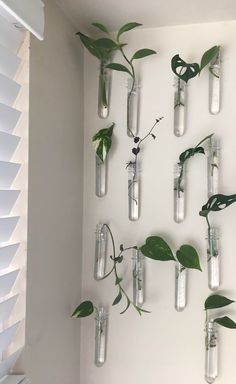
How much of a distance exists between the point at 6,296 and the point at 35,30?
2.15ft

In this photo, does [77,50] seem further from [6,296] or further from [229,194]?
[6,296]

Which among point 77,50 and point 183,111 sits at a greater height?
point 77,50

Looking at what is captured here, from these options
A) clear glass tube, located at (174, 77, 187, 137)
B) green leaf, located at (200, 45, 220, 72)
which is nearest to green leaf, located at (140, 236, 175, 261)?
clear glass tube, located at (174, 77, 187, 137)

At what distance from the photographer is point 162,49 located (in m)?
1.60

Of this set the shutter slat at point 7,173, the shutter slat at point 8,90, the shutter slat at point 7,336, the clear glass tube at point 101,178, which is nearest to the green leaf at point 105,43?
the clear glass tube at point 101,178

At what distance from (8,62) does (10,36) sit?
0.07 m

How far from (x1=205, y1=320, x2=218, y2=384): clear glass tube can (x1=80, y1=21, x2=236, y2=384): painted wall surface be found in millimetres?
25

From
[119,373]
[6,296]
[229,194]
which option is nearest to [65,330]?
[119,373]

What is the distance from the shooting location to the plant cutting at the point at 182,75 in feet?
4.91

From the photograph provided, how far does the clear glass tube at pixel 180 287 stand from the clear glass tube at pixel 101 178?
358 millimetres

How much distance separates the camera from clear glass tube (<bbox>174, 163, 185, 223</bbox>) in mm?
1551

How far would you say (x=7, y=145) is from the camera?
111cm

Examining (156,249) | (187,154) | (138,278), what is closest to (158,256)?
(156,249)

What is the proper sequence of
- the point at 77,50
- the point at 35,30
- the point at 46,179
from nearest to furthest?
the point at 35,30, the point at 46,179, the point at 77,50
